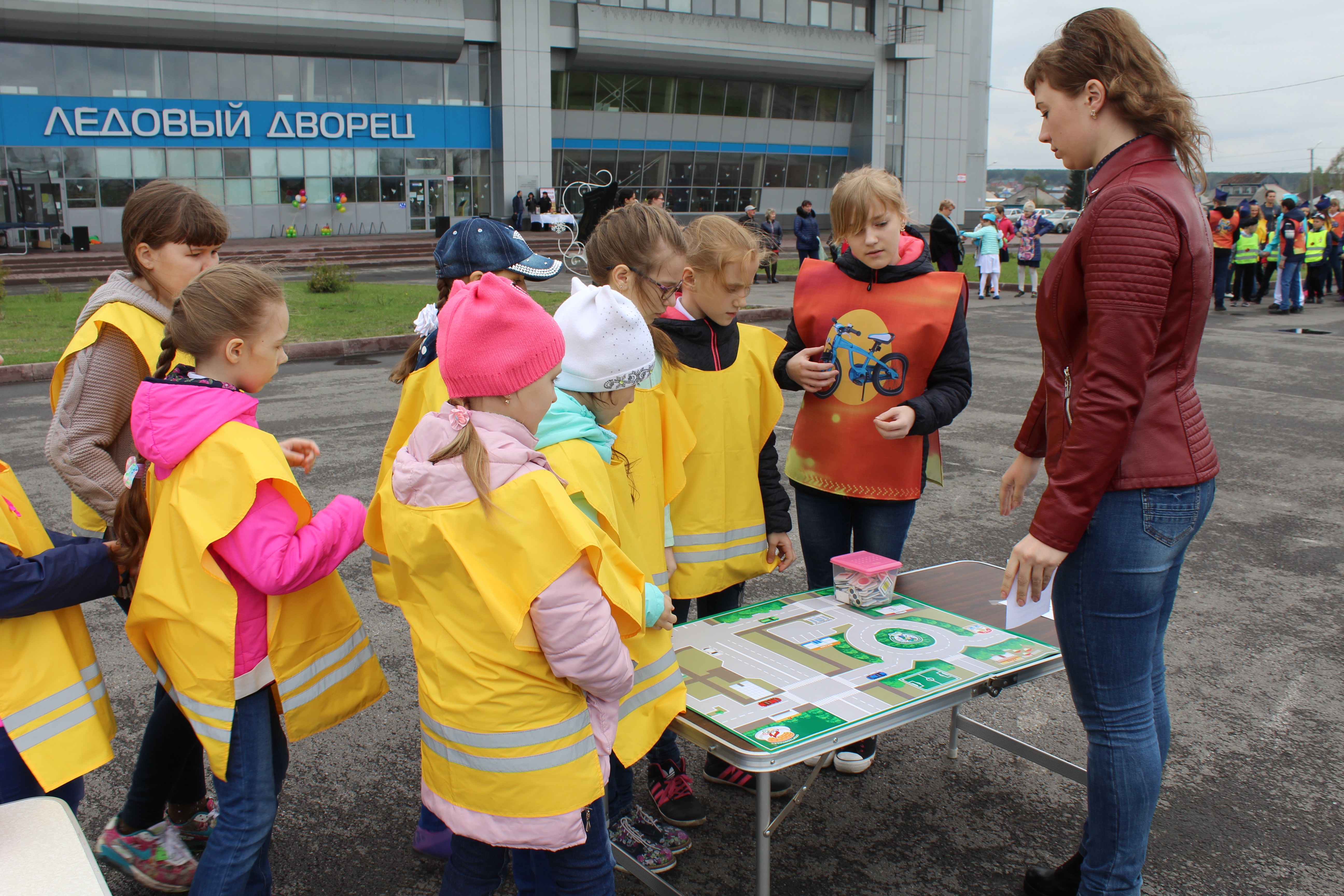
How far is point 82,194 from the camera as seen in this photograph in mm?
32656

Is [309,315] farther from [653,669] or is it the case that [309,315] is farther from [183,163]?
[183,163]

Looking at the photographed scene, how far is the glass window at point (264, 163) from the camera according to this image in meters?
34.9

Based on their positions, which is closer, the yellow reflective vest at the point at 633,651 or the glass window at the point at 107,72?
the yellow reflective vest at the point at 633,651

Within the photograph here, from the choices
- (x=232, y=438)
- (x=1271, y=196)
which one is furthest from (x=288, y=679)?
(x=1271, y=196)

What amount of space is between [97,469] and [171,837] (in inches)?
41.4

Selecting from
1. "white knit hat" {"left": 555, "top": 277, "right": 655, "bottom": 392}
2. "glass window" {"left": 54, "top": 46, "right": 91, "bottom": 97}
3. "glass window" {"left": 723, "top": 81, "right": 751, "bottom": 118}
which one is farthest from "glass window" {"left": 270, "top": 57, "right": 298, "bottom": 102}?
"white knit hat" {"left": 555, "top": 277, "right": 655, "bottom": 392}

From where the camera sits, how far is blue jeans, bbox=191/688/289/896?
2219mm

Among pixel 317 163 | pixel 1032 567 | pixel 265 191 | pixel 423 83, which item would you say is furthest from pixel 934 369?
pixel 423 83

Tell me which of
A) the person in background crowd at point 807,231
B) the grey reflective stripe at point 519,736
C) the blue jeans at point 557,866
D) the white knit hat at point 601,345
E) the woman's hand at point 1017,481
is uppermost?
the person in background crowd at point 807,231

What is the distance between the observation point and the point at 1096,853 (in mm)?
2271

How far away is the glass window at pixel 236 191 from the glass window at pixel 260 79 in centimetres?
293

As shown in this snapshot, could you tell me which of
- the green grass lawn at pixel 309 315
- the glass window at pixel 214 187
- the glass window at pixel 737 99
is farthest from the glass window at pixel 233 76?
the glass window at pixel 737 99

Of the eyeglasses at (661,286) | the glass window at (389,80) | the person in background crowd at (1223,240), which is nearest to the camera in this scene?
the eyeglasses at (661,286)

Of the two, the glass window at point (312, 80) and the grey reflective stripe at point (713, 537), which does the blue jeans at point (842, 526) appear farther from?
the glass window at point (312, 80)
